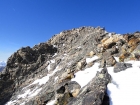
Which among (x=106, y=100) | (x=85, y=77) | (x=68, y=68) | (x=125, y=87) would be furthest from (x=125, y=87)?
(x=68, y=68)

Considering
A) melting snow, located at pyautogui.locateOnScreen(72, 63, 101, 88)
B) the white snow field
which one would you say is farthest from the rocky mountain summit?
the white snow field

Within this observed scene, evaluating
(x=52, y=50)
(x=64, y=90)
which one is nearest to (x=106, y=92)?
(x=64, y=90)

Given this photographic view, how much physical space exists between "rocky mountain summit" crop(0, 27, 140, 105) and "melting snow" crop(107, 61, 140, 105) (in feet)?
2.27

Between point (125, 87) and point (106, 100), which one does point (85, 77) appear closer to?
point (125, 87)

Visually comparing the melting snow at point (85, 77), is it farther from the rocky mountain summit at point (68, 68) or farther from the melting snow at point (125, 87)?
the melting snow at point (125, 87)

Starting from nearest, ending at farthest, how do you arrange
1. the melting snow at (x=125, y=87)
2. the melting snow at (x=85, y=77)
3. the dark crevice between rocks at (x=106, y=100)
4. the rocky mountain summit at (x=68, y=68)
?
1. the melting snow at (x=125, y=87)
2. the dark crevice between rocks at (x=106, y=100)
3. the rocky mountain summit at (x=68, y=68)
4. the melting snow at (x=85, y=77)

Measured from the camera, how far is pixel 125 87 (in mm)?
17469

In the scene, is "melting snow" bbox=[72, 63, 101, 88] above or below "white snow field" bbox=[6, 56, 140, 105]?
above

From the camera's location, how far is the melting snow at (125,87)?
50.2ft

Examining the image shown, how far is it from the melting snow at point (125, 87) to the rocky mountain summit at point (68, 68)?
0.69 meters

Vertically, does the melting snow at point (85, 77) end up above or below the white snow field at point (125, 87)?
above

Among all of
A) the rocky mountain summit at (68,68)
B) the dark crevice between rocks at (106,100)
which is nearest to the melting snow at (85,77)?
the rocky mountain summit at (68,68)

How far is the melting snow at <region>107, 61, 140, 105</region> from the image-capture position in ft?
50.2

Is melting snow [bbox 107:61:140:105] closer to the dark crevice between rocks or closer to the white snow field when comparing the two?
the white snow field
